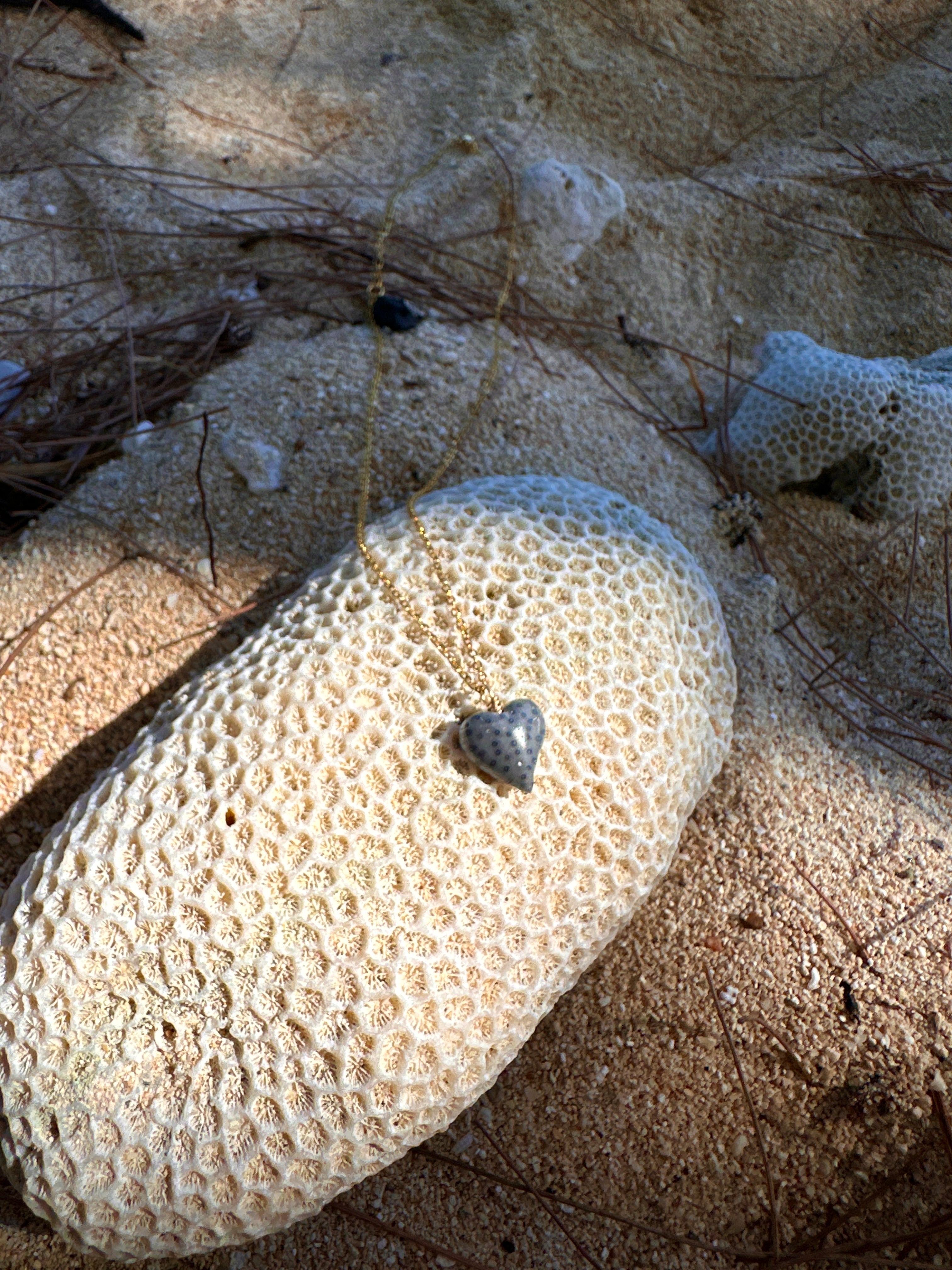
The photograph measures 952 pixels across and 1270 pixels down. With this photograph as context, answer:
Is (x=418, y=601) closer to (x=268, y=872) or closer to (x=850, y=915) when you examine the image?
(x=268, y=872)

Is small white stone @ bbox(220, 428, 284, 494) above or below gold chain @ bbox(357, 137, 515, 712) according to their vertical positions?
below

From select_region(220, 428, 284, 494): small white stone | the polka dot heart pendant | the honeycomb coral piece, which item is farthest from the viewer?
the honeycomb coral piece

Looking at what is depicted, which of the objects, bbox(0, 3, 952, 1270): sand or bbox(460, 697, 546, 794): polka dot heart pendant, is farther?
bbox(0, 3, 952, 1270): sand

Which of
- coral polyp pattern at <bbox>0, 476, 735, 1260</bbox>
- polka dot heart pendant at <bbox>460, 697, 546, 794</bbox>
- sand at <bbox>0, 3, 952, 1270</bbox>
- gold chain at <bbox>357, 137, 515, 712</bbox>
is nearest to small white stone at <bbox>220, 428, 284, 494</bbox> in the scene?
sand at <bbox>0, 3, 952, 1270</bbox>

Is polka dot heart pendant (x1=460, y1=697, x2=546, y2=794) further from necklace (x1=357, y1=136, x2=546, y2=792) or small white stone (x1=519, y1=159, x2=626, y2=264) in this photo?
small white stone (x1=519, y1=159, x2=626, y2=264)

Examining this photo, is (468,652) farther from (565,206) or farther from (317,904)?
(565,206)

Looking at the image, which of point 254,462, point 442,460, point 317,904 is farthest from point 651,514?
point 317,904
